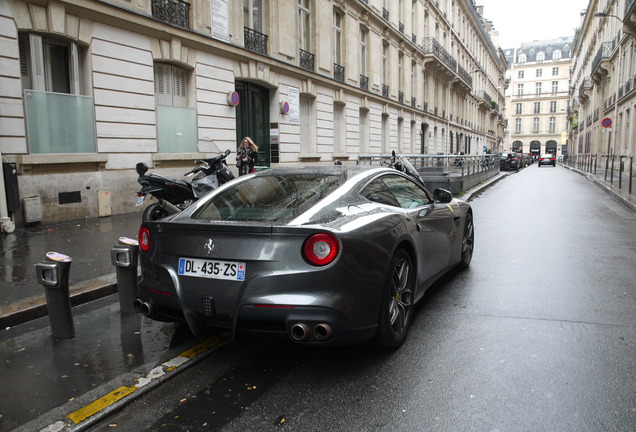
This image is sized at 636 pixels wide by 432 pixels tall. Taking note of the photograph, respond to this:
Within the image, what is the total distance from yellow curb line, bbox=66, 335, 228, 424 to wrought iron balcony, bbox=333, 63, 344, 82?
19.8 meters

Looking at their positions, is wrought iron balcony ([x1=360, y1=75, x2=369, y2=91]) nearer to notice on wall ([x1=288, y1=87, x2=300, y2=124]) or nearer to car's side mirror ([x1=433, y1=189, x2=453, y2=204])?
notice on wall ([x1=288, y1=87, x2=300, y2=124])

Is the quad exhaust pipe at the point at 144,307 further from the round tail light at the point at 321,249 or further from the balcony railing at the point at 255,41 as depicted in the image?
the balcony railing at the point at 255,41

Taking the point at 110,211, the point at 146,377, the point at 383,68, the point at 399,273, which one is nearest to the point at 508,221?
the point at 399,273

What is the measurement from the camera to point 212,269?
3340 millimetres

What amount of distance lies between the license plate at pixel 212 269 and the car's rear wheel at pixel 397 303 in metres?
1.04

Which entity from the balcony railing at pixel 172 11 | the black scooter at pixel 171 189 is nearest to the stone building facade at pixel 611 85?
the balcony railing at pixel 172 11

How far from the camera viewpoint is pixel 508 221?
11039mm

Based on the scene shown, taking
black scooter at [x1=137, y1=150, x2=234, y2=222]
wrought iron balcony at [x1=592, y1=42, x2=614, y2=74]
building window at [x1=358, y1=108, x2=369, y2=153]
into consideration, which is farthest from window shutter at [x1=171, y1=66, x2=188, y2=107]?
wrought iron balcony at [x1=592, y1=42, x2=614, y2=74]

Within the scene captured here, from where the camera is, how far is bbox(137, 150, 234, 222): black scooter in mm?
6094

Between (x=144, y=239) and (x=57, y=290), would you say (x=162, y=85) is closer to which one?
(x=57, y=290)

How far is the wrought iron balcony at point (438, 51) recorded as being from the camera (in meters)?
35.9

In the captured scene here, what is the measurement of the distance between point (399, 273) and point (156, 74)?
35.7ft

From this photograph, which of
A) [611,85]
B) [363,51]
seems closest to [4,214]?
[363,51]

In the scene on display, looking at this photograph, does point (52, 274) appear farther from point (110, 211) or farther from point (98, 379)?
point (110, 211)
